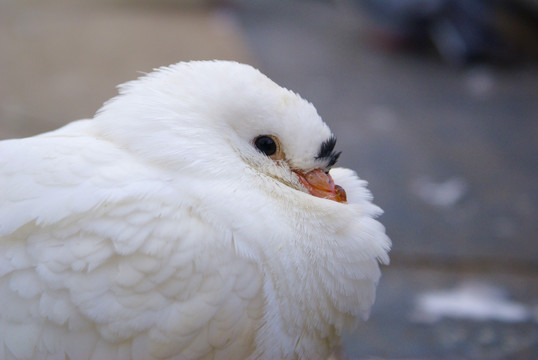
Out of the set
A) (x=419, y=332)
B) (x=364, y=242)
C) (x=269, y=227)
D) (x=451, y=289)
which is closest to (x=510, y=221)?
(x=451, y=289)

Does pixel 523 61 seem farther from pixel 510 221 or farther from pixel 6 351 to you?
pixel 6 351

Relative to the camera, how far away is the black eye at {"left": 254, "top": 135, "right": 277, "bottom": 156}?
1743 millimetres

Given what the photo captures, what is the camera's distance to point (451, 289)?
3283 mm

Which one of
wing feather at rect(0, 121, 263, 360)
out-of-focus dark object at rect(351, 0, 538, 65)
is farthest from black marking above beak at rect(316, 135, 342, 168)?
out-of-focus dark object at rect(351, 0, 538, 65)

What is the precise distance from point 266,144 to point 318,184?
8.1 inches

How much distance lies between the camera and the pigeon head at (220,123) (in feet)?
5.42

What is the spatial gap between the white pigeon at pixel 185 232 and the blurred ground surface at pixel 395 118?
1.13 metres

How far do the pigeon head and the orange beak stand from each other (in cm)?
3

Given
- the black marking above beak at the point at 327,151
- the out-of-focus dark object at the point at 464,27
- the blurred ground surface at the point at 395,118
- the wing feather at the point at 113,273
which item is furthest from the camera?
the out-of-focus dark object at the point at 464,27

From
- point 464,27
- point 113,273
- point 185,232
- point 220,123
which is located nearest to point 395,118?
point 464,27

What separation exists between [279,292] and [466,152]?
364cm

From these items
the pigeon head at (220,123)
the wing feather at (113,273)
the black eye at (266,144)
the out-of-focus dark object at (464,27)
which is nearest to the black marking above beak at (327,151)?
the pigeon head at (220,123)

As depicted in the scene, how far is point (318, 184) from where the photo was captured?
1.82 meters

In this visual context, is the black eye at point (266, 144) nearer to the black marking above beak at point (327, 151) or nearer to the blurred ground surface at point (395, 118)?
the black marking above beak at point (327, 151)
